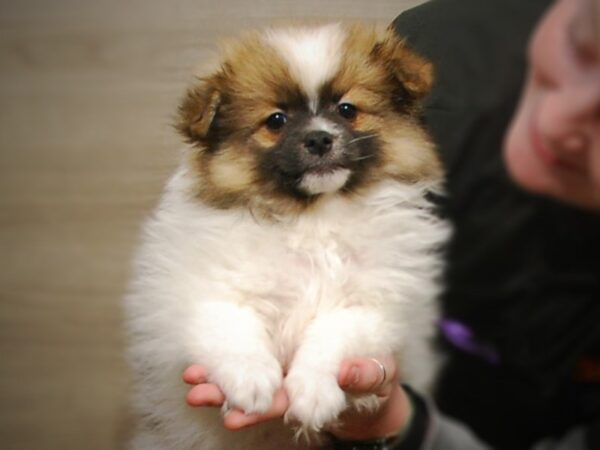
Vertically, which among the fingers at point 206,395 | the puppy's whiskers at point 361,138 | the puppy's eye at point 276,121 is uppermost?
the puppy's eye at point 276,121

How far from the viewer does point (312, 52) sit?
0.95m

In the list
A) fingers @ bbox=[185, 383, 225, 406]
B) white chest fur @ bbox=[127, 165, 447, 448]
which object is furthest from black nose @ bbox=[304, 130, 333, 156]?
fingers @ bbox=[185, 383, 225, 406]

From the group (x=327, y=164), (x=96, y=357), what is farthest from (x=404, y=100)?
(x=96, y=357)

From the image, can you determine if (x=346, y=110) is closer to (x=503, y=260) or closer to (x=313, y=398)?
(x=503, y=260)

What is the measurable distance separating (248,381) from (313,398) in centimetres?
8

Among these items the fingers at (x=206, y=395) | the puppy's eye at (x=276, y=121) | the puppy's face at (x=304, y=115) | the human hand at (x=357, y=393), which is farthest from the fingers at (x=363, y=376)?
the puppy's eye at (x=276, y=121)

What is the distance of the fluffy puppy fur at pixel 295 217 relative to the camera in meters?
0.93

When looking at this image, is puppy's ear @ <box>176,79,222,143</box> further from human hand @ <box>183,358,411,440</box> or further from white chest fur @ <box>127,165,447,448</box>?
human hand @ <box>183,358,411,440</box>

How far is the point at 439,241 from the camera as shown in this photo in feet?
3.09

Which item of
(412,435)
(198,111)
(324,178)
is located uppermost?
(198,111)

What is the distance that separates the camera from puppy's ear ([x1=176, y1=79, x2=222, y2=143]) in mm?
958

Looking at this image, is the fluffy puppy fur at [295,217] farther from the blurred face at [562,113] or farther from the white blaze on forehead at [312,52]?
the blurred face at [562,113]

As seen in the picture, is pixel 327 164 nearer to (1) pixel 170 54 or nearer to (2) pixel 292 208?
(2) pixel 292 208

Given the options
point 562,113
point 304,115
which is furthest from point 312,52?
point 562,113
